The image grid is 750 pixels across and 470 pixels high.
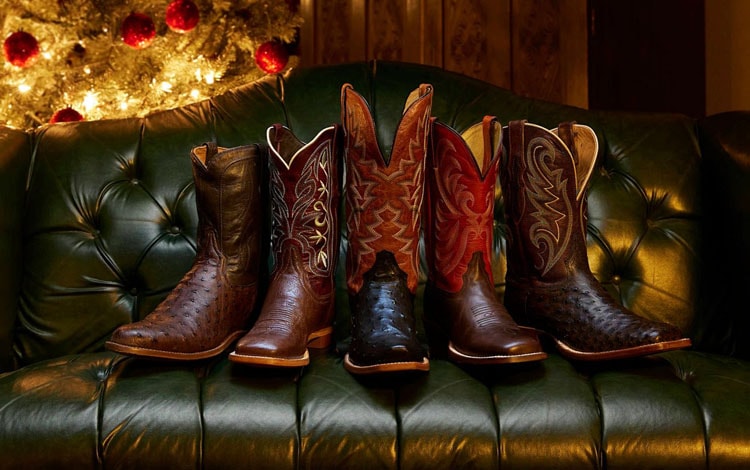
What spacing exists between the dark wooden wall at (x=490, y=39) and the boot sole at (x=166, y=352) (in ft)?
7.56

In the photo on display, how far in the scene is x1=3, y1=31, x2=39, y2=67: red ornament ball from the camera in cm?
241

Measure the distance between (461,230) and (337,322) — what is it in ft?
1.26

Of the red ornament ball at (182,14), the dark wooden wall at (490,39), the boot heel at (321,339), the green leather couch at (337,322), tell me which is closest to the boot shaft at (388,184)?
the boot heel at (321,339)

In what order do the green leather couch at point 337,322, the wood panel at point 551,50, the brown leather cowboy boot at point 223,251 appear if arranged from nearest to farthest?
1. the green leather couch at point 337,322
2. the brown leather cowboy boot at point 223,251
3. the wood panel at point 551,50

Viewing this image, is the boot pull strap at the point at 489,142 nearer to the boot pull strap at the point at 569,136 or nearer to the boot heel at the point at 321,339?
the boot pull strap at the point at 569,136

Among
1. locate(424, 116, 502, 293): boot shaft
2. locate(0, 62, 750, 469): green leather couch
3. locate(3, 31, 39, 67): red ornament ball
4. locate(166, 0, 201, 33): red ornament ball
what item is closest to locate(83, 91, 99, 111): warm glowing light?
locate(3, 31, 39, 67): red ornament ball

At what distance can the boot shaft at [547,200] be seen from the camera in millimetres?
1429

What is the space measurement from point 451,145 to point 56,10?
2014mm

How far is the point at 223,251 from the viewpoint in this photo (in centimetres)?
143

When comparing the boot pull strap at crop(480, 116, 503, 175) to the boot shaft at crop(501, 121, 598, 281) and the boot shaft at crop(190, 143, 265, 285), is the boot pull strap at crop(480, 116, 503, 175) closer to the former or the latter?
the boot shaft at crop(501, 121, 598, 281)

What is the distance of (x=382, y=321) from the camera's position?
Answer: 4.11ft

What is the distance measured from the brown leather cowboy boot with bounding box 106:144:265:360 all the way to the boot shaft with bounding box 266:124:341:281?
49mm

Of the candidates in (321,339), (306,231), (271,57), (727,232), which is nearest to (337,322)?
(321,339)

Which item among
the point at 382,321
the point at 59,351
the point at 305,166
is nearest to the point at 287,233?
→ the point at 305,166
